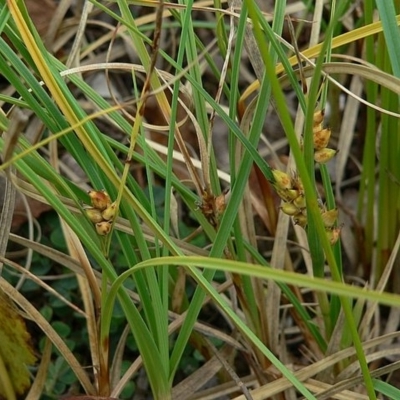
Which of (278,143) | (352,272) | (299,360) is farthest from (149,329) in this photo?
A: (278,143)

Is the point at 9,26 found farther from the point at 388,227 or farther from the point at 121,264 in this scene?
the point at 388,227

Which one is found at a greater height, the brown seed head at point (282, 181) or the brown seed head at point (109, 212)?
the brown seed head at point (109, 212)

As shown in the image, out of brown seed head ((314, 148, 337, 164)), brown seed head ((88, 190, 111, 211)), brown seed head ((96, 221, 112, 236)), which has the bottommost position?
brown seed head ((314, 148, 337, 164))

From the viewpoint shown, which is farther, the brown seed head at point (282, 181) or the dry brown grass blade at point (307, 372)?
the dry brown grass blade at point (307, 372)

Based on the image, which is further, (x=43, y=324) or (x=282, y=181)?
(x=43, y=324)

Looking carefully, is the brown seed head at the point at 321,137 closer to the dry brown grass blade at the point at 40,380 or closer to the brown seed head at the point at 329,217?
the brown seed head at the point at 329,217

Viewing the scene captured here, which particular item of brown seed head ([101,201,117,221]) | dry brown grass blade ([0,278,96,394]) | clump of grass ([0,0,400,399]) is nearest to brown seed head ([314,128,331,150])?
clump of grass ([0,0,400,399])

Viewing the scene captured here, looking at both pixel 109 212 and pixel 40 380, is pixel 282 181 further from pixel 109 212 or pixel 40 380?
pixel 40 380

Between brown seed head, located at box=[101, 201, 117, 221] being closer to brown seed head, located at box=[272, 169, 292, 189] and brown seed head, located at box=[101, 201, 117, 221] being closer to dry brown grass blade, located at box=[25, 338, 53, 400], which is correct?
brown seed head, located at box=[272, 169, 292, 189]

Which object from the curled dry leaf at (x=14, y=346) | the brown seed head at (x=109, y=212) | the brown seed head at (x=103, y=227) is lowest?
the curled dry leaf at (x=14, y=346)

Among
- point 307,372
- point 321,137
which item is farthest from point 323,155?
point 307,372

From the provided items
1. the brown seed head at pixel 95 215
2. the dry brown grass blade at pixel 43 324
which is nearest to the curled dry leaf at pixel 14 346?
the dry brown grass blade at pixel 43 324
